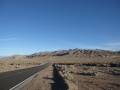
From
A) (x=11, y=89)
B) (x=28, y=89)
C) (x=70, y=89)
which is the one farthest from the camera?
(x=28, y=89)

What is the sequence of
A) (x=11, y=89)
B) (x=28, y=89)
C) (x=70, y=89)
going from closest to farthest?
(x=70, y=89) → (x=11, y=89) → (x=28, y=89)

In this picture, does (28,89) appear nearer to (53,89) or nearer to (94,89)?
(53,89)

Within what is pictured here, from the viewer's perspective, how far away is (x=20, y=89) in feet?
56.4

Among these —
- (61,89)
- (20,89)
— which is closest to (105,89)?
(61,89)

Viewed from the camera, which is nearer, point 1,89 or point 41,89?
point 1,89

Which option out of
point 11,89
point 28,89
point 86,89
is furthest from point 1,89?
point 86,89

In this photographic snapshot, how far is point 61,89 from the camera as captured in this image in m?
16.9

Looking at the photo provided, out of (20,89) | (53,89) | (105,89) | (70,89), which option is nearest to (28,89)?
(20,89)

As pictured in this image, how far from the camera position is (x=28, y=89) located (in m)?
17.5

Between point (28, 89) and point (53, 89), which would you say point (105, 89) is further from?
point (28, 89)

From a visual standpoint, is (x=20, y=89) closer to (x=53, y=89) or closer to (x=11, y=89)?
(x=11, y=89)

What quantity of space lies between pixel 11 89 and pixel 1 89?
773 millimetres

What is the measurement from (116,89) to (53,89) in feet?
15.5

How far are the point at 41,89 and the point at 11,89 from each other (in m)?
2.55
